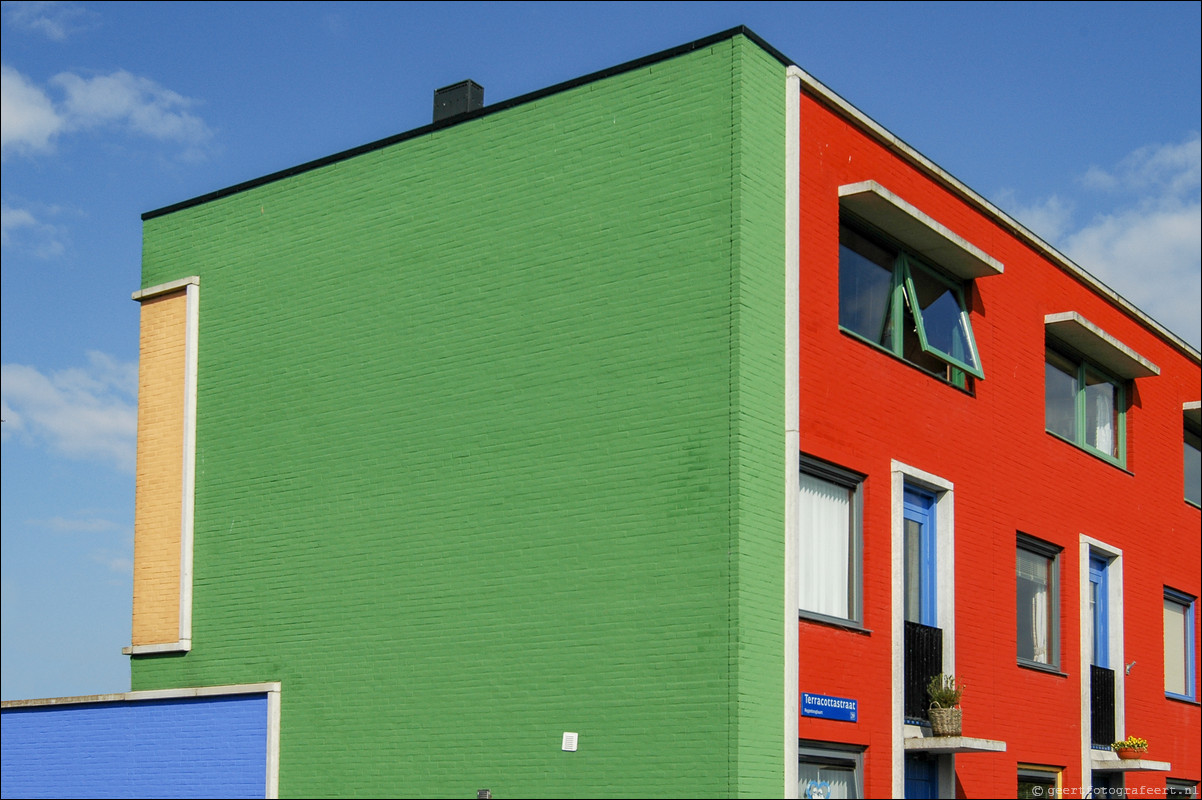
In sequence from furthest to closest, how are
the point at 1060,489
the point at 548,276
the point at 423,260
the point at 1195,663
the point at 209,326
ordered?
the point at 1195,663
the point at 1060,489
the point at 209,326
the point at 423,260
the point at 548,276

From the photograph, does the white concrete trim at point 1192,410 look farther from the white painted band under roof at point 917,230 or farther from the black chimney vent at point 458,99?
the black chimney vent at point 458,99

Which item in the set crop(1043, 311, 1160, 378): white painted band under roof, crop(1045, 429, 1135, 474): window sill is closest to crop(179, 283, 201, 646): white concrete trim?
crop(1045, 429, 1135, 474): window sill

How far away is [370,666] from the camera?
17.9m

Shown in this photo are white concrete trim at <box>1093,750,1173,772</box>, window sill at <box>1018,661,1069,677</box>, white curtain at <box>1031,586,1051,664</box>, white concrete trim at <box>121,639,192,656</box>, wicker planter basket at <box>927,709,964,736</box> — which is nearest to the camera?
wicker planter basket at <box>927,709,964,736</box>

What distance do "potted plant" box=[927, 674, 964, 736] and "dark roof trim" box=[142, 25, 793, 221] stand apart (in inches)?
283

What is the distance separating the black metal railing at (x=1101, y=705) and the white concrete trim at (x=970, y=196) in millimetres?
5780

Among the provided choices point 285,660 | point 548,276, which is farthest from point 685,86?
point 285,660

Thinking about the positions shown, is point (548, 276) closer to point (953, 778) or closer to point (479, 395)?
point (479, 395)

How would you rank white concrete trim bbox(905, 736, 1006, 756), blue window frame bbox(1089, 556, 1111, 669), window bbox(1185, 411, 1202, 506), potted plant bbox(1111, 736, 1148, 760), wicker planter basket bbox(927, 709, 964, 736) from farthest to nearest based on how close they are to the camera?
window bbox(1185, 411, 1202, 506) → blue window frame bbox(1089, 556, 1111, 669) → potted plant bbox(1111, 736, 1148, 760) → wicker planter basket bbox(927, 709, 964, 736) → white concrete trim bbox(905, 736, 1006, 756)

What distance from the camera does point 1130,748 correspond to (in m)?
22.2

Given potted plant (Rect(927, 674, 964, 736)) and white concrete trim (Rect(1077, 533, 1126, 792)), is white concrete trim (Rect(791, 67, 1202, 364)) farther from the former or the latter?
potted plant (Rect(927, 674, 964, 736))

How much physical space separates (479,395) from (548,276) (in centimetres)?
155

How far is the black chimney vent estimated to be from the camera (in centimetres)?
2041

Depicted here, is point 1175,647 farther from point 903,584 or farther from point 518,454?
point 518,454
